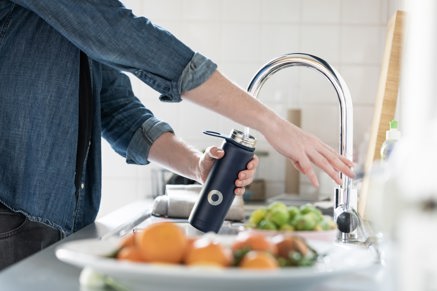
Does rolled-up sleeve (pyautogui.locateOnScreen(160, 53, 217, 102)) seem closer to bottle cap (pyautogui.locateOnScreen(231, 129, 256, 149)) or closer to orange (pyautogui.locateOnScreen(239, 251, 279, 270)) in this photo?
bottle cap (pyautogui.locateOnScreen(231, 129, 256, 149))

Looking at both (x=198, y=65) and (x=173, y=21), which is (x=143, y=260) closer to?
(x=198, y=65)

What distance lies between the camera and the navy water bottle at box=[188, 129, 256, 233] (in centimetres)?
139

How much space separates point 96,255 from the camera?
0.93 meters

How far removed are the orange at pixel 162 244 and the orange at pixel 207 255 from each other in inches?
0.5

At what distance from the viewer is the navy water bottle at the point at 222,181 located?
54.9 inches

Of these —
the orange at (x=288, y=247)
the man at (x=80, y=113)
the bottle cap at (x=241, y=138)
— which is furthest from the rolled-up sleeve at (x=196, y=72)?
the orange at (x=288, y=247)

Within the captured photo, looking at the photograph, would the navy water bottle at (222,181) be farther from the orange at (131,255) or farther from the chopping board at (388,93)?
the chopping board at (388,93)

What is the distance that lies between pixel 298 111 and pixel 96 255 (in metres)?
2.37

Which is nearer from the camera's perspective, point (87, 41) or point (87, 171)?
point (87, 41)

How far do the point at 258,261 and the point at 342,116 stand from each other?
0.73m

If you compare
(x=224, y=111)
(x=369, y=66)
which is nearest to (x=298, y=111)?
(x=369, y=66)

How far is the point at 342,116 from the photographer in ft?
4.96

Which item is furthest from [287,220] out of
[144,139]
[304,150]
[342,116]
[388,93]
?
[388,93]

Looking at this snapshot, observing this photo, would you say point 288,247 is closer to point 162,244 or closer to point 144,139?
point 162,244
